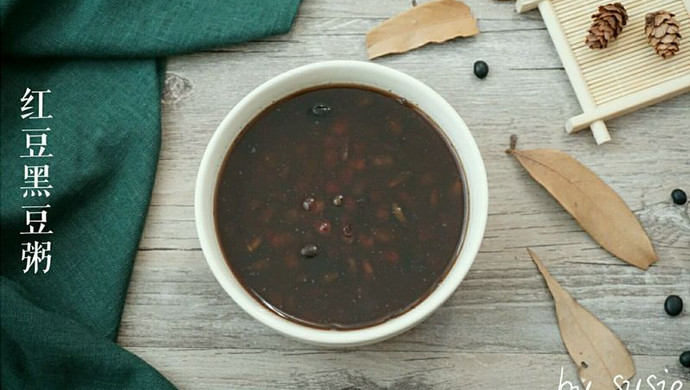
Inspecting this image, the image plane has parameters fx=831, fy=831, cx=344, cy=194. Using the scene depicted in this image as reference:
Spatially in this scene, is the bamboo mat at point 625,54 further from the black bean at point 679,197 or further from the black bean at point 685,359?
the black bean at point 685,359

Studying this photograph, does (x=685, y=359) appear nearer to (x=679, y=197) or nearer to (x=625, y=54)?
(x=679, y=197)

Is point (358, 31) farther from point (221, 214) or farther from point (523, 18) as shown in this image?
point (221, 214)

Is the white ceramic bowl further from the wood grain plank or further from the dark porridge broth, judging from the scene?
the wood grain plank

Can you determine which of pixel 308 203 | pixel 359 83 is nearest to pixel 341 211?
pixel 308 203

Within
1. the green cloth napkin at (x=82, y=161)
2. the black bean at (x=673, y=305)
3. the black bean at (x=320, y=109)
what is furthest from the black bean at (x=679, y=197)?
the green cloth napkin at (x=82, y=161)

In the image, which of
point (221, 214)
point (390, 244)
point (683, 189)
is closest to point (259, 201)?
point (221, 214)

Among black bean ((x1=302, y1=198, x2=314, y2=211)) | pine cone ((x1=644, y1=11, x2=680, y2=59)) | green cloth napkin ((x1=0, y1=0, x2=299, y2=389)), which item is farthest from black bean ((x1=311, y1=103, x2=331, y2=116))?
pine cone ((x1=644, y1=11, x2=680, y2=59))
